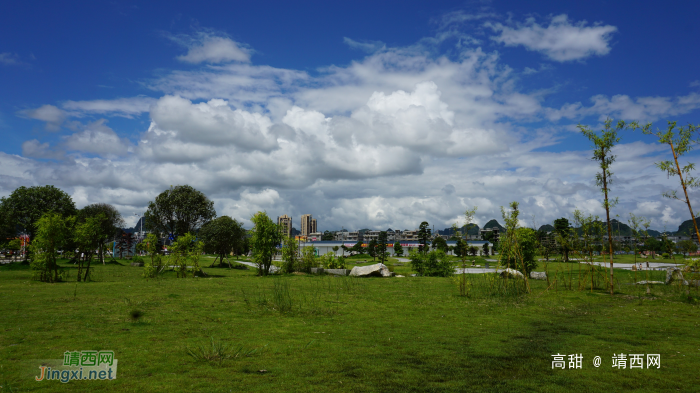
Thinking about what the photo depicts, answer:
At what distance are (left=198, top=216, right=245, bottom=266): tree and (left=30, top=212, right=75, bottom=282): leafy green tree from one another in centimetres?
2154

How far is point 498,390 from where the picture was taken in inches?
238

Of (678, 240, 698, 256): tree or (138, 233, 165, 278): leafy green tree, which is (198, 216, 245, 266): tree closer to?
(138, 233, 165, 278): leafy green tree

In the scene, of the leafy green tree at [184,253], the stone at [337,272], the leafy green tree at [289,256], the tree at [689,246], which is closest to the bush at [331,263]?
the stone at [337,272]

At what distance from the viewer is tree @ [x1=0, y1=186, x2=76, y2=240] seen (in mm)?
43594

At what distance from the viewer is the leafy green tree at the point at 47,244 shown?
2220 centimetres

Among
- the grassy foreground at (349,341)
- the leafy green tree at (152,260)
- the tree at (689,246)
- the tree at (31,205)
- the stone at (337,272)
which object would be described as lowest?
the stone at (337,272)

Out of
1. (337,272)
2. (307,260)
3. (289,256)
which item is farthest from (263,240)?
(337,272)

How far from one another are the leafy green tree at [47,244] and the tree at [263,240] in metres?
13.3

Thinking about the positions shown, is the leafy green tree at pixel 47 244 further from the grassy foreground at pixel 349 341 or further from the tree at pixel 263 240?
the tree at pixel 263 240

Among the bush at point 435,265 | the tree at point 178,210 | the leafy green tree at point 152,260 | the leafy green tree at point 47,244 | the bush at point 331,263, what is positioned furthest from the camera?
the tree at point 178,210

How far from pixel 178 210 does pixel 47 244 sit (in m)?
30.5

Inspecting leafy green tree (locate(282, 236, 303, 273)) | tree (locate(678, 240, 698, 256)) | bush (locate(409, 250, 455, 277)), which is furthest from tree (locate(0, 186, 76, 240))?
tree (locate(678, 240, 698, 256))

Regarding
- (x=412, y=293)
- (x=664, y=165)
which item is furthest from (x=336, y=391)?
(x=664, y=165)

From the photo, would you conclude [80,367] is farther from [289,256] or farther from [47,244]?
[289,256]
